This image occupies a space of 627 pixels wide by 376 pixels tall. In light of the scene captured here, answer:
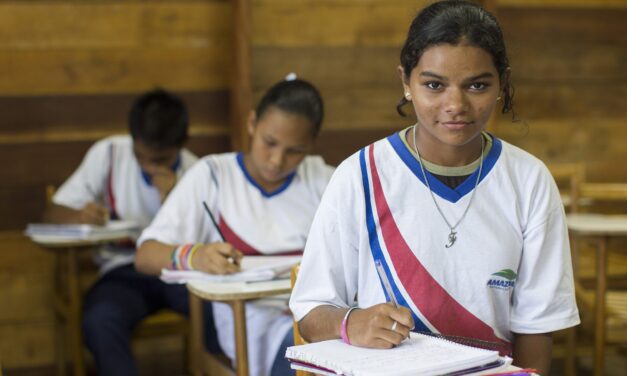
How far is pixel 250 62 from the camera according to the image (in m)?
4.01

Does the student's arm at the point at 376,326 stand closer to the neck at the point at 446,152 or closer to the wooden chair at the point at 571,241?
the neck at the point at 446,152

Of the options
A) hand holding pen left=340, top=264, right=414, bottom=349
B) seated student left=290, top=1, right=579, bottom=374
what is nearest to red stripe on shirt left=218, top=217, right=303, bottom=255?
seated student left=290, top=1, right=579, bottom=374

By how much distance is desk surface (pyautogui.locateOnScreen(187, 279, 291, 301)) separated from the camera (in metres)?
2.22

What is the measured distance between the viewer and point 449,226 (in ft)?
5.36

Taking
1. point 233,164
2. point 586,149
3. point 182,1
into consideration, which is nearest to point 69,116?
point 182,1

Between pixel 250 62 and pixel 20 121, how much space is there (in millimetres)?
998

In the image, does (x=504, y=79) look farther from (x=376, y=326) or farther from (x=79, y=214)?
(x=79, y=214)

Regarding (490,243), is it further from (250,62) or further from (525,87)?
(525,87)

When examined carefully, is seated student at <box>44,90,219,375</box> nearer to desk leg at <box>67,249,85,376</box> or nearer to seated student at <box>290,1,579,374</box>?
desk leg at <box>67,249,85,376</box>

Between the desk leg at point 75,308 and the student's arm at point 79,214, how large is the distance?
124 mm


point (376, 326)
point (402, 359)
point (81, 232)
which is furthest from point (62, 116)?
point (402, 359)

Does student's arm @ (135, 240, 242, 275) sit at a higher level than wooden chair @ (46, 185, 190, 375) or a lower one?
higher

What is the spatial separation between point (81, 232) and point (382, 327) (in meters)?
2.05

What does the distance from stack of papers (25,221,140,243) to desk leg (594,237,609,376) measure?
172cm
